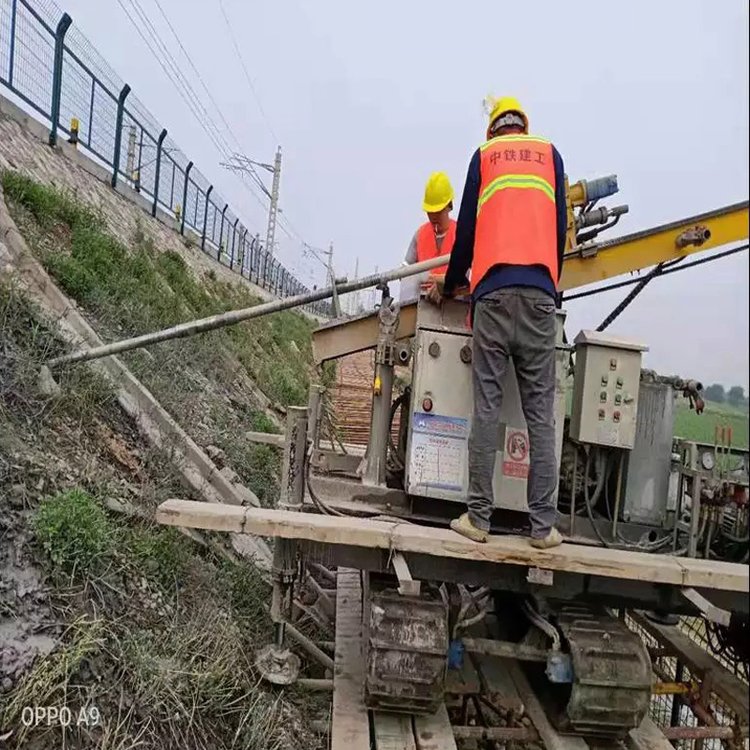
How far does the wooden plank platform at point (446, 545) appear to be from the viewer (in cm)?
293

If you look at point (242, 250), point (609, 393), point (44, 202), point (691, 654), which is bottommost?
Result: point (691, 654)

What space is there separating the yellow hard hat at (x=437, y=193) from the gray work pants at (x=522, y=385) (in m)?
1.85

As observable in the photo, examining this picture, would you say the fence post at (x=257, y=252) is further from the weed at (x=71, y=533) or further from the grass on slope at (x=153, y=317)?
the weed at (x=71, y=533)

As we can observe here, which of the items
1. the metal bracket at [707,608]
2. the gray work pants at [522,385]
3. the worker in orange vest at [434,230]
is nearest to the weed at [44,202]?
the worker in orange vest at [434,230]

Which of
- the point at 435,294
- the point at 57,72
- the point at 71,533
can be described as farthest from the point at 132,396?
the point at 57,72

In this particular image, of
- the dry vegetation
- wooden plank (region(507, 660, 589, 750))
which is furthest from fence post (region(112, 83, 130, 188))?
wooden plank (region(507, 660, 589, 750))

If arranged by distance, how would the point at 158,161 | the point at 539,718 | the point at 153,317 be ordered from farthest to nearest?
1. the point at 158,161
2. the point at 153,317
3. the point at 539,718

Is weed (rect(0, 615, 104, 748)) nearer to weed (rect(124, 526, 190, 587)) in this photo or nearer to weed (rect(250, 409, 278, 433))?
weed (rect(124, 526, 190, 587))

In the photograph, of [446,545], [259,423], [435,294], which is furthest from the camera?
→ [259,423]

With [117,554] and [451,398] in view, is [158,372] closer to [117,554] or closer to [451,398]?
[117,554]

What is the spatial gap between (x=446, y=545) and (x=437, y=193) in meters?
2.74

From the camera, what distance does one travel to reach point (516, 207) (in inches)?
122

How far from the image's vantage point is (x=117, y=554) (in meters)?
3.30

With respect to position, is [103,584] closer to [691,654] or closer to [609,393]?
[609,393]
